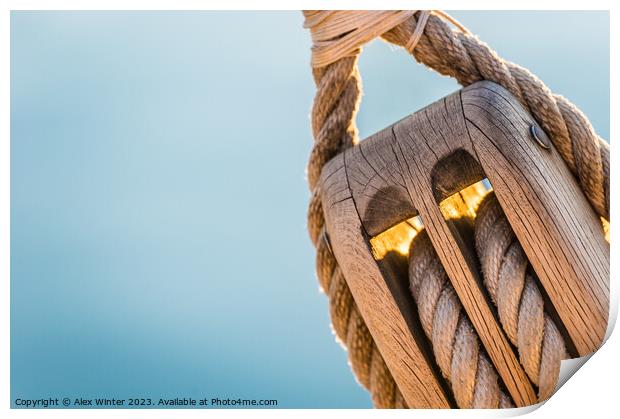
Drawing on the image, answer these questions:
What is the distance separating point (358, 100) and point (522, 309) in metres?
0.36

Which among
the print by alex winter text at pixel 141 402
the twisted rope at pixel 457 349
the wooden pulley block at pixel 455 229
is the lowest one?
the print by alex winter text at pixel 141 402

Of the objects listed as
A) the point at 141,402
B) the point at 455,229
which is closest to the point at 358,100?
the point at 455,229

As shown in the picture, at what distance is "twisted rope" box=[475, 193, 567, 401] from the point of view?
83 cm

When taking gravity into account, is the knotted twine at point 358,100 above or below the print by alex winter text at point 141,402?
above

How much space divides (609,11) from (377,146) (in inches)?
16.6

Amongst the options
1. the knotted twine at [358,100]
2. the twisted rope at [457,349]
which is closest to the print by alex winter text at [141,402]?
the knotted twine at [358,100]

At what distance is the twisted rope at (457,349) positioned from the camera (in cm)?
86

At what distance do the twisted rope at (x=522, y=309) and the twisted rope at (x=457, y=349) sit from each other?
1.6 inches

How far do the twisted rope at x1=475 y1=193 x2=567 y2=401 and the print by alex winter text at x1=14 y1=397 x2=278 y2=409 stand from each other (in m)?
0.36

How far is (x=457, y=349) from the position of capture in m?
0.86

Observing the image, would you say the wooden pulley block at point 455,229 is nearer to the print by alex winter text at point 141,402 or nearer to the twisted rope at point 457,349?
the twisted rope at point 457,349
